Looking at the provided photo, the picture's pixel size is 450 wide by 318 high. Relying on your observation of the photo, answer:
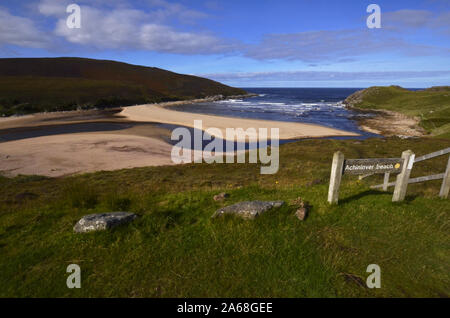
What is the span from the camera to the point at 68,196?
24.6ft

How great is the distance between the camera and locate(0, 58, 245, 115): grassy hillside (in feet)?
191

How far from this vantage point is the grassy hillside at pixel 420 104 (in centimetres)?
3684

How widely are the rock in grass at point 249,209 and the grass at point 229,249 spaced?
0.69ft

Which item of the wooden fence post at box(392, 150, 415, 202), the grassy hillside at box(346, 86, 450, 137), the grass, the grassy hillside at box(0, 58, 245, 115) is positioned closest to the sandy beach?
the grass

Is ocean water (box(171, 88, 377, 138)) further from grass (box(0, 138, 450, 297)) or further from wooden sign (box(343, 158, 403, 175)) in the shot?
grass (box(0, 138, 450, 297))

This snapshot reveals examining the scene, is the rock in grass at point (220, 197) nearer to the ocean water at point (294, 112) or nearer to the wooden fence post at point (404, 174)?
the wooden fence post at point (404, 174)

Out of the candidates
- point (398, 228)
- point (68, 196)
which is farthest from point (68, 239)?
point (398, 228)

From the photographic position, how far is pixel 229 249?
471 cm

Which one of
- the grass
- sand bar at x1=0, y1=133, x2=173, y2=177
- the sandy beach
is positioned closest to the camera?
the grass

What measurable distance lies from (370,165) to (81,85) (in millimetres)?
93924

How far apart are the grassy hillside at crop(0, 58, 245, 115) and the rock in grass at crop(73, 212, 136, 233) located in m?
57.7

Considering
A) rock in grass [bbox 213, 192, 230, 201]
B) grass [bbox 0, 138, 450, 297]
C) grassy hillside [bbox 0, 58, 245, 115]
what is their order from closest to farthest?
grass [bbox 0, 138, 450, 297], rock in grass [bbox 213, 192, 230, 201], grassy hillside [bbox 0, 58, 245, 115]

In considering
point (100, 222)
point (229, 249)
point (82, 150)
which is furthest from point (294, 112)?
point (100, 222)
